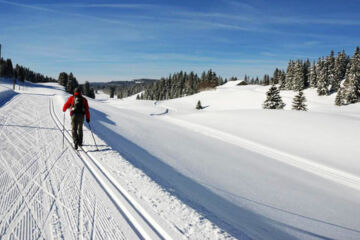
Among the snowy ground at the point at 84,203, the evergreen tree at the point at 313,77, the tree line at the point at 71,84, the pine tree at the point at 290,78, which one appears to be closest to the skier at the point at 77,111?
the snowy ground at the point at 84,203

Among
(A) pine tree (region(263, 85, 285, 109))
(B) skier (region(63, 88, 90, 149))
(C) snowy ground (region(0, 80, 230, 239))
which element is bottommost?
(C) snowy ground (region(0, 80, 230, 239))

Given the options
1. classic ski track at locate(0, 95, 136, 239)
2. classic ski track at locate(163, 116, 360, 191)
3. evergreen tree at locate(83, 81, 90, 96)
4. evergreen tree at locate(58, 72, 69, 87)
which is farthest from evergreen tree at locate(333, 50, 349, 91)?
evergreen tree at locate(58, 72, 69, 87)

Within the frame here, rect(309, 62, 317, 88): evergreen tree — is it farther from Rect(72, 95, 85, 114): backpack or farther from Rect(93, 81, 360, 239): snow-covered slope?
Rect(72, 95, 85, 114): backpack

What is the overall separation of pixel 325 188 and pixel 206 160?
4.76 m

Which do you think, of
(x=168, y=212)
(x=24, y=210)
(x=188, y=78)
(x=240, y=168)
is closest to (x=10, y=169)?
(x=24, y=210)

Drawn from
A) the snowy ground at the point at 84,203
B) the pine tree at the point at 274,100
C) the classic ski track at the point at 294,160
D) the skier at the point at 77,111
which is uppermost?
the pine tree at the point at 274,100

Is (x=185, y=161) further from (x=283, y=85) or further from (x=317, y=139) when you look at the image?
(x=283, y=85)

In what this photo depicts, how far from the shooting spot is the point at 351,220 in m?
6.26

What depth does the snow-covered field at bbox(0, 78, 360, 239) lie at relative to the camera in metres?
3.80

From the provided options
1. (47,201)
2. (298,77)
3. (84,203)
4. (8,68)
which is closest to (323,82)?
(298,77)

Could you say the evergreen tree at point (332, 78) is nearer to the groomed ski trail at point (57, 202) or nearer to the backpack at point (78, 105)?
the backpack at point (78, 105)

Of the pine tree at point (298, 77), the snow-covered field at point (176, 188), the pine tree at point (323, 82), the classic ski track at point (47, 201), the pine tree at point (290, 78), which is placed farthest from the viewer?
the pine tree at point (290, 78)

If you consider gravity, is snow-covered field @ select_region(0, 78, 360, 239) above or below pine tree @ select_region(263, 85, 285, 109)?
below

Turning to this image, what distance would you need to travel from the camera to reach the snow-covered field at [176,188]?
3799 mm
